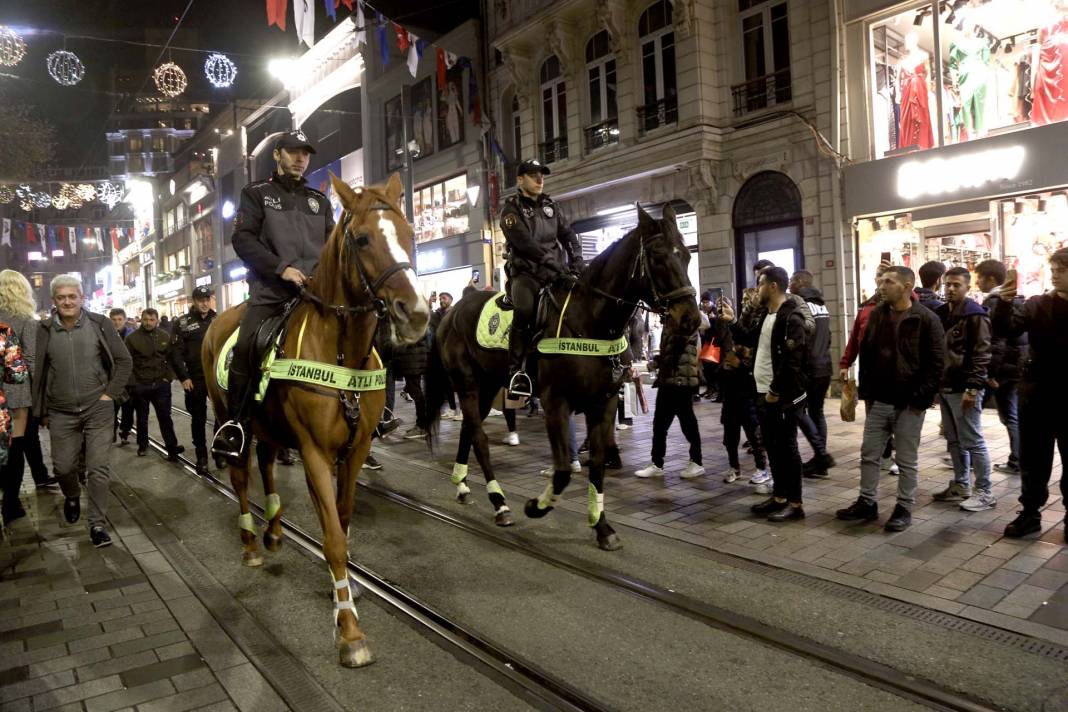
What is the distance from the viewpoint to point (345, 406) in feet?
14.0

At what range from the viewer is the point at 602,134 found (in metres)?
20.0

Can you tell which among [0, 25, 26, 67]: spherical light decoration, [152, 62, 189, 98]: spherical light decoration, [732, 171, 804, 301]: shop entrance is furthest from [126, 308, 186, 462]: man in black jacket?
[152, 62, 189, 98]: spherical light decoration

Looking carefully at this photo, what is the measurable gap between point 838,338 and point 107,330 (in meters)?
13.9

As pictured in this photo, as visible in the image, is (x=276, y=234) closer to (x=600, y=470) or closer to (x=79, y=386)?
(x=79, y=386)

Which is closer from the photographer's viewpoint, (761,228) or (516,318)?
(516,318)

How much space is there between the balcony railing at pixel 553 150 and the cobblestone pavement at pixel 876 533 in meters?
13.9

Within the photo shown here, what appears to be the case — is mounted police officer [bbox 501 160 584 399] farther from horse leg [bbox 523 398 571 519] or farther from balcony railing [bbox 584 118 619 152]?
balcony railing [bbox 584 118 619 152]

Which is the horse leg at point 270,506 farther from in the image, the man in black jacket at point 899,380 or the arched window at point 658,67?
the arched window at point 658,67

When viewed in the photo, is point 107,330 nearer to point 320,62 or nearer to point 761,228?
point 761,228

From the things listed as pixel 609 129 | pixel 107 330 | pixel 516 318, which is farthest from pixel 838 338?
pixel 107 330

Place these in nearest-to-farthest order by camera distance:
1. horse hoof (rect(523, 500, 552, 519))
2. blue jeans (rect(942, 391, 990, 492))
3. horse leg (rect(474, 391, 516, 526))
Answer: horse hoof (rect(523, 500, 552, 519))
horse leg (rect(474, 391, 516, 526))
blue jeans (rect(942, 391, 990, 492))

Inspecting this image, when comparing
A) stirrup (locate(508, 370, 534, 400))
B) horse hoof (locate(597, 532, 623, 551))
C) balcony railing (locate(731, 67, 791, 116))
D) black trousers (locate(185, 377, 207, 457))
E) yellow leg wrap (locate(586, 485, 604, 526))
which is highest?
balcony railing (locate(731, 67, 791, 116))

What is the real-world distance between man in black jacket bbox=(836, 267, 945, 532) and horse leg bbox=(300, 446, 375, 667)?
4.40m

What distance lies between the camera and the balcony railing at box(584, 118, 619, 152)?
64.5 ft
